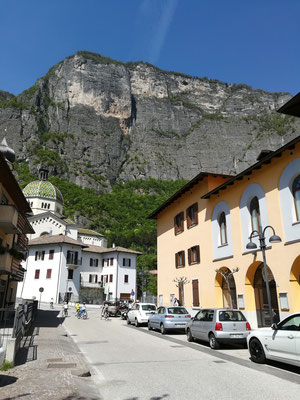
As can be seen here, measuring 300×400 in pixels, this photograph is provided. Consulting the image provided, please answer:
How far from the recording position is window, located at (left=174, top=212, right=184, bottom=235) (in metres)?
25.1

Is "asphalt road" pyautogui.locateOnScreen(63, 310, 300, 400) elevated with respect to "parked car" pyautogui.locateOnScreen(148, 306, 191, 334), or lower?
lower

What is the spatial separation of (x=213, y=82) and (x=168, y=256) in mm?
147523

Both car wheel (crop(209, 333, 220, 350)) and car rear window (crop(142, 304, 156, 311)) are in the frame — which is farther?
car rear window (crop(142, 304, 156, 311))

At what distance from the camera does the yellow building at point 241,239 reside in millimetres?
13914

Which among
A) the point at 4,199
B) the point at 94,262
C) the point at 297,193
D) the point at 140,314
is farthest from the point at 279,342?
the point at 94,262

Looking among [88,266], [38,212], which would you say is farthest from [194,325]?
[38,212]

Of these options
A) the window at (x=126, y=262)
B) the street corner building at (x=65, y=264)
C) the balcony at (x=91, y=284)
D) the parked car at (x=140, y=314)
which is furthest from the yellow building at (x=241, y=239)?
the balcony at (x=91, y=284)

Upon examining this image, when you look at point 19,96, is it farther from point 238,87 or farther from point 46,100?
point 238,87

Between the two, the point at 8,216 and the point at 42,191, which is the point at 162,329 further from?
Result: the point at 42,191

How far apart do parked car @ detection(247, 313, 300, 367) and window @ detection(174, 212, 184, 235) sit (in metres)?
15.7

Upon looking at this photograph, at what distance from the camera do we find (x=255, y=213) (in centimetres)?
1669

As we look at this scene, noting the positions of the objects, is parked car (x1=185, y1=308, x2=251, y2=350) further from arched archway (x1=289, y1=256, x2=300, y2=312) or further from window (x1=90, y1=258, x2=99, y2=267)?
window (x1=90, y1=258, x2=99, y2=267)

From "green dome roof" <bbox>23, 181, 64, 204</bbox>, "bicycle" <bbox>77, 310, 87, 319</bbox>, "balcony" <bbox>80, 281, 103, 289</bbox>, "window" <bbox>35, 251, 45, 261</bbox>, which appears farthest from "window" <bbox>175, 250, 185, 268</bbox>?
"green dome roof" <bbox>23, 181, 64, 204</bbox>

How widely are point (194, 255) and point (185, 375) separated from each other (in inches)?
600
